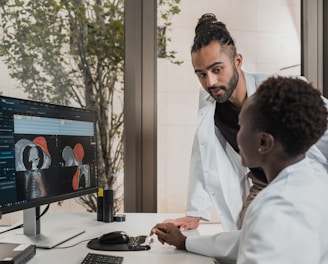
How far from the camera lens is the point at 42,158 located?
141 centimetres

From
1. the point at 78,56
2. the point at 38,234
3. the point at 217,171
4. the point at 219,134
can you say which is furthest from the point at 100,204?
the point at 78,56

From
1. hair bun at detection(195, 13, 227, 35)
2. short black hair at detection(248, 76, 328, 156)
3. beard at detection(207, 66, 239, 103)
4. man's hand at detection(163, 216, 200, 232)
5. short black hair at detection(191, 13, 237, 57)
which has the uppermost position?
hair bun at detection(195, 13, 227, 35)

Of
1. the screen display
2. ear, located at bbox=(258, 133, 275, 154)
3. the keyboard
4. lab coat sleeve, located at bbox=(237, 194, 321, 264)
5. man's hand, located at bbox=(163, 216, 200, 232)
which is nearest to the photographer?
lab coat sleeve, located at bbox=(237, 194, 321, 264)

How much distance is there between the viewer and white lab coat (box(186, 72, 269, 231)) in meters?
1.96

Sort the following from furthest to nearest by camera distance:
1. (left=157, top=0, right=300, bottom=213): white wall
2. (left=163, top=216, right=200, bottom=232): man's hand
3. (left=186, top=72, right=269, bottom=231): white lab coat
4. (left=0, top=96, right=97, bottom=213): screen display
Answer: (left=157, top=0, right=300, bottom=213): white wall < (left=186, top=72, right=269, bottom=231): white lab coat < (left=163, top=216, right=200, bottom=232): man's hand < (left=0, top=96, right=97, bottom=213): screen display

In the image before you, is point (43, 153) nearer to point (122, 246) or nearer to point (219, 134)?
point (122, 246)

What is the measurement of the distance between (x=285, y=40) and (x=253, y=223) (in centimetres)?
177

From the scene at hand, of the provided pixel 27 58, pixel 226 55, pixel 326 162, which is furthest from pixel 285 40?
pixel 27 58

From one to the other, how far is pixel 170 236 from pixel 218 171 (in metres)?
0.70

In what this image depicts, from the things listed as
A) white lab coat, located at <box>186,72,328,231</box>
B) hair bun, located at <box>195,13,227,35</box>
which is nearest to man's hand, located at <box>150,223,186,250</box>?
white lab coat, located at <box>186,72,328,231</box>

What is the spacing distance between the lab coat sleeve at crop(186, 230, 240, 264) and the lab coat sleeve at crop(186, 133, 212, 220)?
0.56 meters

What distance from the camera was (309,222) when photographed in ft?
2.75

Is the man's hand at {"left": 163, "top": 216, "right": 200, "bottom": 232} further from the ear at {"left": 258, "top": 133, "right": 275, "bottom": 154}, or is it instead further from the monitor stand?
the ear at {"left": 258, "top": 133, "right": 275, "bottom": 154}

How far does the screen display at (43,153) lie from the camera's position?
1.25 meters
